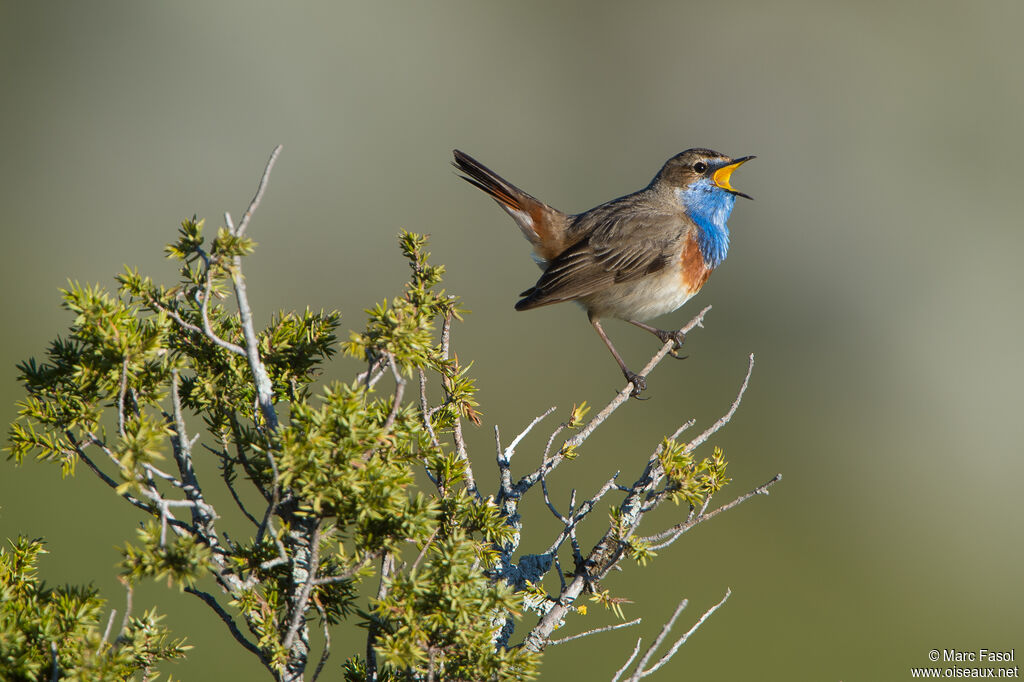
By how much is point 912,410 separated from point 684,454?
539 inches

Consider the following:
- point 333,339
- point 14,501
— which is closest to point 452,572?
point 333,339

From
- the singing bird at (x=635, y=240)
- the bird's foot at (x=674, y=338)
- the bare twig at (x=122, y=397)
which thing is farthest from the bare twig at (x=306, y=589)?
the singing bird at (x=635, y=240)

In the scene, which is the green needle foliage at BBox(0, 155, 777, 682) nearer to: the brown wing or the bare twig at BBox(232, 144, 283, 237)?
the bare twig at BBox(232, 144, 283, 237)

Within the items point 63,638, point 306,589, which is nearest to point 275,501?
point 306,589

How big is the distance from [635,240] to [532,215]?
32.1 inches

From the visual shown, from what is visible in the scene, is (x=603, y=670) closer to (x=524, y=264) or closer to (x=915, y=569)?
(x=915, y=569)

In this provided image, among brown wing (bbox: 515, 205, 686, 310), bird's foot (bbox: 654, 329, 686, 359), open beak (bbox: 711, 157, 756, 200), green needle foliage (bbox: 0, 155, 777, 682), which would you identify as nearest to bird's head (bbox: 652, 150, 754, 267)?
open beak (bbox: 711, 157, 756, 200)

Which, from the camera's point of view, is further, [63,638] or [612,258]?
[612,258]

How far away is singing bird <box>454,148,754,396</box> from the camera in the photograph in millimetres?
6383

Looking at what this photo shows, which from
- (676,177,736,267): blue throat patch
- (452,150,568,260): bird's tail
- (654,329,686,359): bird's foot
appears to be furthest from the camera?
(676,177,736,267): blue throat patch

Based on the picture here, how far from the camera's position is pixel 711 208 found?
6.75 m

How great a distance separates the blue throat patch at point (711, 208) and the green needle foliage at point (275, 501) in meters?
4.25

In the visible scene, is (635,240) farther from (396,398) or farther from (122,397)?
(122,397)

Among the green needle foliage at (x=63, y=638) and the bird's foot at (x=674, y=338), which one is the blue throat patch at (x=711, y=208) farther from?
the green needle foliage at (x=63, y=638)
